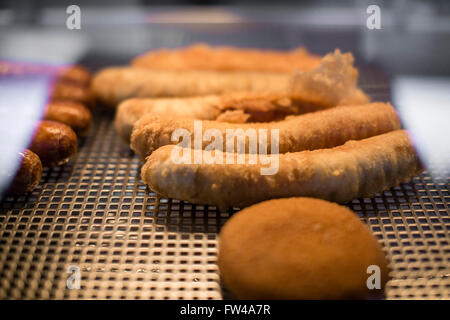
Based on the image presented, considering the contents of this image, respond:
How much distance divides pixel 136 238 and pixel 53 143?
0.89 m

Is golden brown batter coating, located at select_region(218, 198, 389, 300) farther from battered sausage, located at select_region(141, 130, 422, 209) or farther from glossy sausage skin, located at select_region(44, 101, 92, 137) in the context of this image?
glossy sausage skin, located at select_region(44, 101, 92, 137)

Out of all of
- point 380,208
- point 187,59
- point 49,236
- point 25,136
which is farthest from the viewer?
point 187,59

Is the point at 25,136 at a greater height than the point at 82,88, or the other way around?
the point at 82,88

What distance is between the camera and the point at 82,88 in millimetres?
3316

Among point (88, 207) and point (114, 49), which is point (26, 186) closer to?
point (88, 207)

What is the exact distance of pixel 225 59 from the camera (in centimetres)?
376

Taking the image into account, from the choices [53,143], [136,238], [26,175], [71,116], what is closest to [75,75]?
[71,116]

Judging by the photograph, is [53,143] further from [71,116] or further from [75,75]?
[75,75]

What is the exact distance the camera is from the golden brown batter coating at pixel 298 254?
5.19ft

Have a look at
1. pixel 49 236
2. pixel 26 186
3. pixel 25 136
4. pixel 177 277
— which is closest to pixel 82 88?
pixel 25 136

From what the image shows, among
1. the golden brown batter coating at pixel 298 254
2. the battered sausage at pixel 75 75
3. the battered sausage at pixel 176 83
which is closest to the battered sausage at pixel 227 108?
the battered sausage at pixel 176 83

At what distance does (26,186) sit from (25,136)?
0.39 m

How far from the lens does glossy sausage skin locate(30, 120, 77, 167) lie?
253 centimetres
